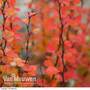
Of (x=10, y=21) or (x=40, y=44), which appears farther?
(x=40, y=44)

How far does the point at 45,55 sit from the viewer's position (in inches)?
87.0

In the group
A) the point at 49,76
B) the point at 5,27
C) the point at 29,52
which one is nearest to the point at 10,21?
the point at 5,27

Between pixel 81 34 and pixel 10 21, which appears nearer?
pixel 10 21

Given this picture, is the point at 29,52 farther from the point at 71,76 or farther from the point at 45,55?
the point at 71,76

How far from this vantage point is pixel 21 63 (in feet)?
6.91

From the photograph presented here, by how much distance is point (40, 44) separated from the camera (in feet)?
7.30

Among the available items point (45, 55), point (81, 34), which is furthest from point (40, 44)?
point (81, 34)

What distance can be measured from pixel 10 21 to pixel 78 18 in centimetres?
39

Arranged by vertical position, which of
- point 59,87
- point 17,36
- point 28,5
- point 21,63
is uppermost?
point 28,5

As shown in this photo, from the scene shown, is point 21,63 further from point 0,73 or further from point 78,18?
point 78,18

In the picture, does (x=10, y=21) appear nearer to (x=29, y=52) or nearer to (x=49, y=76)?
(x=29, y=52)

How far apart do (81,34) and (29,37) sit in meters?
0.30

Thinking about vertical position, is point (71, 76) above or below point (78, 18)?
below

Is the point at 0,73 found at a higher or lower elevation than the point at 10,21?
lower
